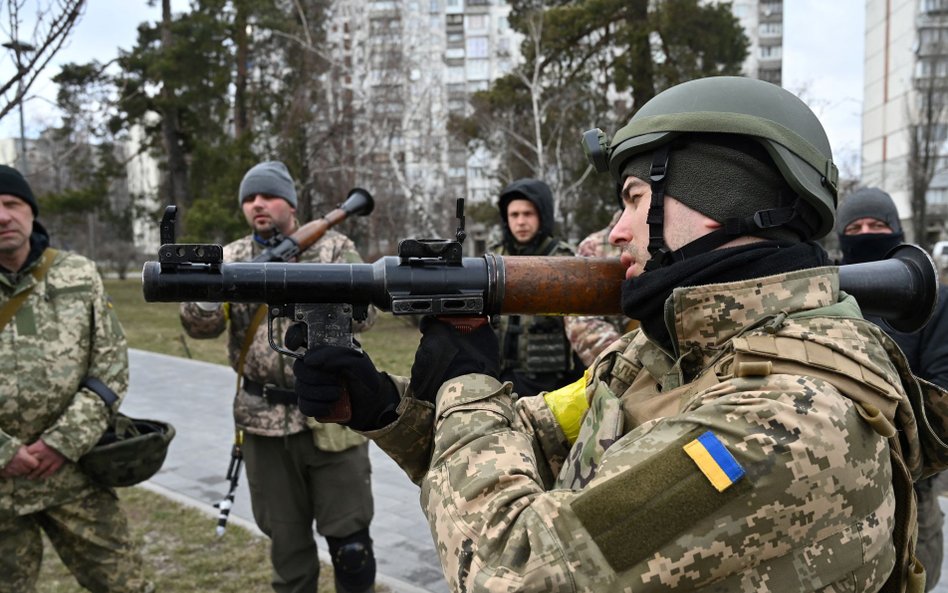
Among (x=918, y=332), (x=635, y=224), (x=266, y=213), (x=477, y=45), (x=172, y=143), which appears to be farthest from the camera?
(x=477, y=45)

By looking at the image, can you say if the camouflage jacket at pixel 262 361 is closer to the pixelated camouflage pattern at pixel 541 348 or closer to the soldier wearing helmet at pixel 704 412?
the pixelated camouflage pattern at pixel 541 348

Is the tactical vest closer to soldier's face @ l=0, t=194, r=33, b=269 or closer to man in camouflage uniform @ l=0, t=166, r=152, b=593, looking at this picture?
man in camouflage uniform @ l=0, t=166, r=152, b=593

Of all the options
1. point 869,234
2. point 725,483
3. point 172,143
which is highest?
point 172,143

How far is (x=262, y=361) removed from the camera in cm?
377

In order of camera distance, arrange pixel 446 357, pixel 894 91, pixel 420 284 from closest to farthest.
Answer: pixel 446 357, pixel 420 284, pixel 894 91

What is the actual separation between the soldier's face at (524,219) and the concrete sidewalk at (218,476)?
6.84ft

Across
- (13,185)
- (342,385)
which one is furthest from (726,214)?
(13,185)

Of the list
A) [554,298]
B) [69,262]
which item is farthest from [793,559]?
[69,262]

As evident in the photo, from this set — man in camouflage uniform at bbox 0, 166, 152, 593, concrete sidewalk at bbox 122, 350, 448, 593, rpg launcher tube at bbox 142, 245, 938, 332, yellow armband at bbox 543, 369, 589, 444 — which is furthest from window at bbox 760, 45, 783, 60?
yellow armband at bbox 543, 369, 589, 444

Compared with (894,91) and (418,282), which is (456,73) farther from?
Result: (418,282)

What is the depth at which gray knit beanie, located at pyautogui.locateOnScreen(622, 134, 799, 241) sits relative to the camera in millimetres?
1504

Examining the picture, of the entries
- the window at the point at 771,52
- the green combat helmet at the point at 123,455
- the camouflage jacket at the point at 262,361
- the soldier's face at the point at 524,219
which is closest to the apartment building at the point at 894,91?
the window at the point at 771,52

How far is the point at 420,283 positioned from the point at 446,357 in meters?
0.23

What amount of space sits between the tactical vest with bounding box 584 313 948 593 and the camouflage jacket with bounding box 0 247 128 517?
257cm
